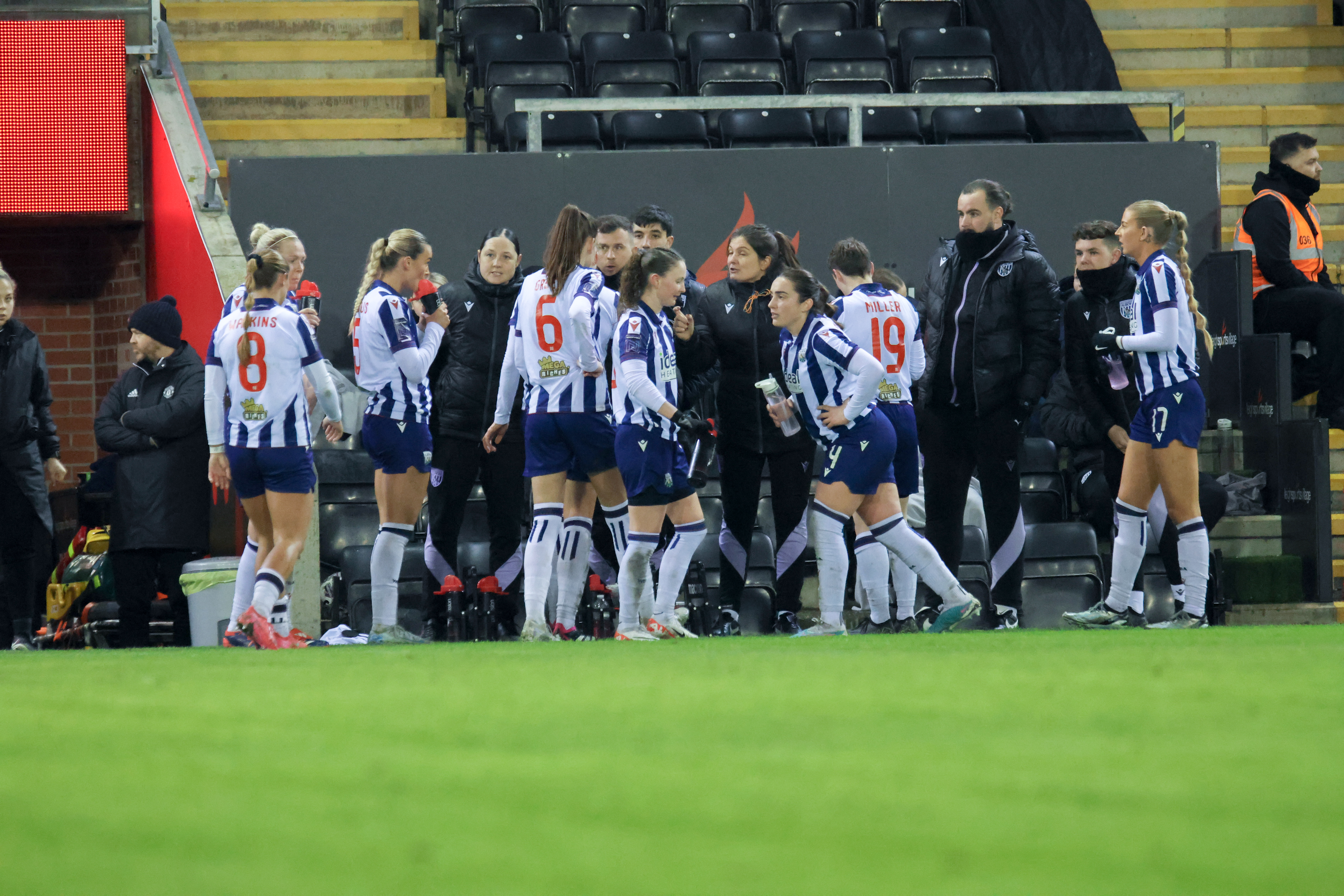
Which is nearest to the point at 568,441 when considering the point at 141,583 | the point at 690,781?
the point at 141,583

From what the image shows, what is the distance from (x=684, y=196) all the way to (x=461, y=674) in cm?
607

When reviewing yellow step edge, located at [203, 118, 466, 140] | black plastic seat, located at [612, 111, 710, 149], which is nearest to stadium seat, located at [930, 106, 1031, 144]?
black plastic seat, located at [612, 111, 710, 149]

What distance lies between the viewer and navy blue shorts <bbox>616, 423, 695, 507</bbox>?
656 cm

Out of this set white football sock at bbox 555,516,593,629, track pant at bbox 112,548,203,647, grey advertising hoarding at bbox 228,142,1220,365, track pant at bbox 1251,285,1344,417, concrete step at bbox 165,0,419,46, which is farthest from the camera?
concrete step at bbox 165,0,419,46

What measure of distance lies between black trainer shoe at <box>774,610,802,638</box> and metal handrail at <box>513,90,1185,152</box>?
3918 mm

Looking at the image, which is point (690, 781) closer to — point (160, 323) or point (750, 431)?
point (750, 431)

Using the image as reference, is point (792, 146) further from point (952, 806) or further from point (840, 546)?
point (952, 806)

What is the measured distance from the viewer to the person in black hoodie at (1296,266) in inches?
369

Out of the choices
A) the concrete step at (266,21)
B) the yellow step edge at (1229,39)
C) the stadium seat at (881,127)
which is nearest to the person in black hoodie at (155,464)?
the stadium seat at (881,127)

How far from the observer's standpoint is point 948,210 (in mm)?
10062

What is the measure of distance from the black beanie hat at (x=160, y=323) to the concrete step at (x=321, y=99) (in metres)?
4.78

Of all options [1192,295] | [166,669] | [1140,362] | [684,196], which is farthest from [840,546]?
[684,196]

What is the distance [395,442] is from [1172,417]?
3420 mm

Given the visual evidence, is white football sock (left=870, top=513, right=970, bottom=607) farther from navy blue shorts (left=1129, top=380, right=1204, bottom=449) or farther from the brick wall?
the brick wall
